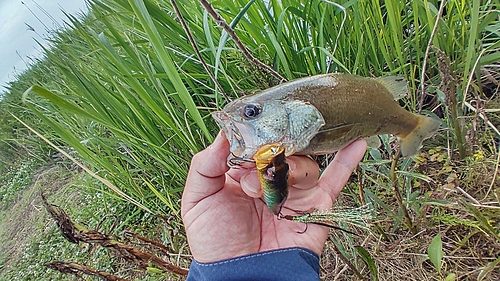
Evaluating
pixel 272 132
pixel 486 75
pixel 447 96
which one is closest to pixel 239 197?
pixel 272 132

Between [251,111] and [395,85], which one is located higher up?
[251,111]

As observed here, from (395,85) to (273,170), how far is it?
0.47m

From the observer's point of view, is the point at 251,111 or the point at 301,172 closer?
the point at 251,111

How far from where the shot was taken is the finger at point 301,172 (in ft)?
3.13

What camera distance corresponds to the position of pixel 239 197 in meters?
1.14

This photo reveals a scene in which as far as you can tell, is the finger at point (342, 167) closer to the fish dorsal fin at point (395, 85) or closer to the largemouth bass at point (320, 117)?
the largemouth bass at point (320, 117)

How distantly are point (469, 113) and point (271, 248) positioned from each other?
3.14ft

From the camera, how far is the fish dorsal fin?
1.00m

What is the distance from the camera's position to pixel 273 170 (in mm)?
737

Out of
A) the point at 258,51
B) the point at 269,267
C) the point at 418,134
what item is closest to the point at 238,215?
the point at 269,267

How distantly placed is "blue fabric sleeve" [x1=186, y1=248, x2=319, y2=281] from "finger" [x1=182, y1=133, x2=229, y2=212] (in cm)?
19

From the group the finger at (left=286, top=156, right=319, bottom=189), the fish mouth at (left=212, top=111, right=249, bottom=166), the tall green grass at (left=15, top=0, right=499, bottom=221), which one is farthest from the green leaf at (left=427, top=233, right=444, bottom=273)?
the fish mouth at (left=212, top=111, right=249, bottom=166)

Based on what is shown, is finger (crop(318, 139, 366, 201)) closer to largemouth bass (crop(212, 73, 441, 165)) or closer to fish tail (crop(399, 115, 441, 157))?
largemouth bass (crop(212, 73, 441, 165))

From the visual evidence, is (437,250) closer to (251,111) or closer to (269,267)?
(269,267)
